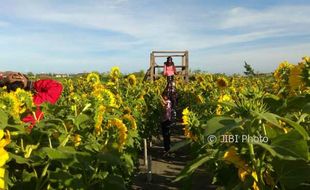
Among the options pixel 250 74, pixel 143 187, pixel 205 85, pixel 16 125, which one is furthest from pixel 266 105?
pixel 250 74

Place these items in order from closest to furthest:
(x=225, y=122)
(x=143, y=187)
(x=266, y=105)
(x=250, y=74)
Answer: (x=225, y=122) → (x=266, y=105) → (x=143, y=187) → (x=250, y=74)

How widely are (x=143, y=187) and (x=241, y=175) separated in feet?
18.6

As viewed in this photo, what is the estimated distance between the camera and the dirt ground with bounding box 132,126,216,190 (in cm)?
703

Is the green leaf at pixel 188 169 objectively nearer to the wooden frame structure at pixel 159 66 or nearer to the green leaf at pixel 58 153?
the green leaf at pixel 58 153

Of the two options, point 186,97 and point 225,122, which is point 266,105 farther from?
→ point 186,97

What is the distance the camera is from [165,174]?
798 cm

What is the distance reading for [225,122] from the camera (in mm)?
1269

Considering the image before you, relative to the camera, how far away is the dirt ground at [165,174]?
703 centimetres

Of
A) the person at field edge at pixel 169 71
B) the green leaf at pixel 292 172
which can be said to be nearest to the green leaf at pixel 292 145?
the green leaf at pixel 292 172

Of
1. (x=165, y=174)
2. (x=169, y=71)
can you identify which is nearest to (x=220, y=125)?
(x=165, y=174)

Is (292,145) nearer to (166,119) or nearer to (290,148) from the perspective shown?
(290,148)

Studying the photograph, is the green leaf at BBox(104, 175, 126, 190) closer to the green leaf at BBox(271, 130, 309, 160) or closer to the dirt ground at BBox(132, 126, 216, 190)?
the green leaf at BBox(271, 130, 309, 160)

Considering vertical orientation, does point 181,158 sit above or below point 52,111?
below

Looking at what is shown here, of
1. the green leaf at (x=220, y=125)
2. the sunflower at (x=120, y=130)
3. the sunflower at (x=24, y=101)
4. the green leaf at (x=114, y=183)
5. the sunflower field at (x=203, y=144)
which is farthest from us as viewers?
the sunflower at (x=120, y=130)
